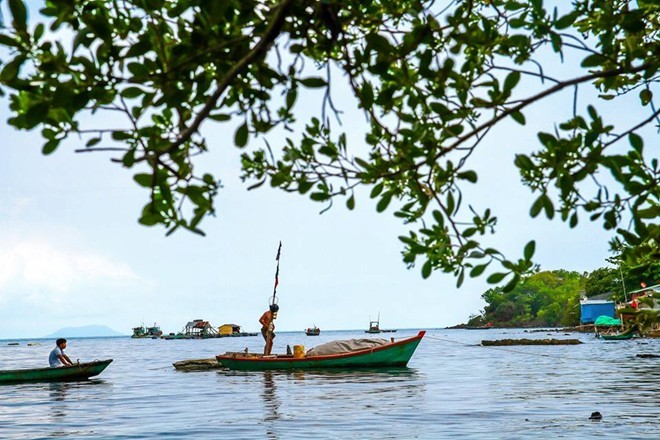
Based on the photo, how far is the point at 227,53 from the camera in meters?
3.89

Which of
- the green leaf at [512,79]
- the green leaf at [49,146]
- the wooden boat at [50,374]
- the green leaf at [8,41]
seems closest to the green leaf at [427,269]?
the green leaf at [512,79]

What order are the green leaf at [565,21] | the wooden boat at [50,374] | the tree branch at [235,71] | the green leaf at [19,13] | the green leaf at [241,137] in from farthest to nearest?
the wooden boat at [50,374], the green leaf at [565,21], the green leaf at [241,137], the green leaf at [19,13], the tree branch at [235,71]

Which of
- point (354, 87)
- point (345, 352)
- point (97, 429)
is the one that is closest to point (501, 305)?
point (345, 352)

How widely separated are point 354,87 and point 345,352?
83.6ft

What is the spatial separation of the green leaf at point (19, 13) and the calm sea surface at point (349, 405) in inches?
481

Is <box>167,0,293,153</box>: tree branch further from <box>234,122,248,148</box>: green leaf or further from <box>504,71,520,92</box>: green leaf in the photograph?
<box>504,71,520,92</box>: green leaf

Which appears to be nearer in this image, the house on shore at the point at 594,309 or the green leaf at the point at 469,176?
the green leaf at the point at 469,176

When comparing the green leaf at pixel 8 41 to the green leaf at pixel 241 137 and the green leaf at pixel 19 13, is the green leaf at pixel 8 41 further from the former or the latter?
the green leaf at pixel 241 137

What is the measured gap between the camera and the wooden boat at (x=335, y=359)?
28297 mm

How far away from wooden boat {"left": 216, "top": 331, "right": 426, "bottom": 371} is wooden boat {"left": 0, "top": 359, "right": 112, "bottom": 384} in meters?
5.40

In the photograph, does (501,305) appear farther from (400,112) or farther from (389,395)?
(400,112)

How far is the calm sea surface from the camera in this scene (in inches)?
603

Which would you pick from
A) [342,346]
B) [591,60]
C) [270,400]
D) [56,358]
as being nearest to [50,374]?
[56,358]

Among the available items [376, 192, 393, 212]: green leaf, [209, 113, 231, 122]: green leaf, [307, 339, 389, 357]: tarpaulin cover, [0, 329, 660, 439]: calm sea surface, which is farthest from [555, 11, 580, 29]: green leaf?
[307, 339, 389, 357]: tarpaulin cover
